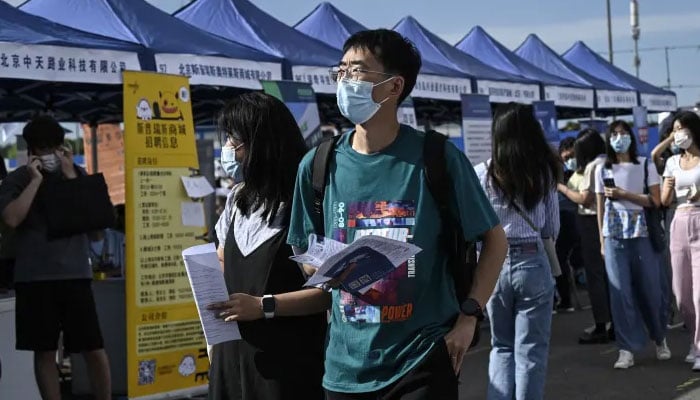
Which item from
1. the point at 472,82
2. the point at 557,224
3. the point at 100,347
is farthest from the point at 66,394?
the point at 472,82

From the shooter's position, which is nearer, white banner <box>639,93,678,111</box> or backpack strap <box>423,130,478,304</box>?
backpack strap <box>423,130,478,304</box>

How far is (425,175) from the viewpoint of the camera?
299 centimetres

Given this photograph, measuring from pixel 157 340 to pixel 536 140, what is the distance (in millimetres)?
3327

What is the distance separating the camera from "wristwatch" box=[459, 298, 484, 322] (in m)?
2.98

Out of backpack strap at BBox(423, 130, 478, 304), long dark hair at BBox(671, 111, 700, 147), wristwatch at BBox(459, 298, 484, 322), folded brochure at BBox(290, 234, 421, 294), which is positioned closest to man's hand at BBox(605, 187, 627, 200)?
long dark hair at BBox(671, 111, 700, 147)

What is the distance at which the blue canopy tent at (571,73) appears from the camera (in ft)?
68.0

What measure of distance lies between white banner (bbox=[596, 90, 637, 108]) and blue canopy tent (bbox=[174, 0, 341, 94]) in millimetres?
9619

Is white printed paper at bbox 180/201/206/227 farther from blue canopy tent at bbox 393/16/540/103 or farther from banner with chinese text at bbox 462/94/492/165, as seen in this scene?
blue canopy tent at bbox 393/16/540/103

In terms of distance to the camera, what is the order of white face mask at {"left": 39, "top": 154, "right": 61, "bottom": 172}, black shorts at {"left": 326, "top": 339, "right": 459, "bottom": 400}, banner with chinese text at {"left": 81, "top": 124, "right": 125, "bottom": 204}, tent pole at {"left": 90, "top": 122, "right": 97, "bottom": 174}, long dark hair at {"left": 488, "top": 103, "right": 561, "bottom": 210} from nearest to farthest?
black shorts at {"left": 326, "top": 339, "right": 459, "bottom": 400} < long dark hair at {"left": 488, "top": 103, "right": 561, "bottom": 210} < white face mask at {"left": 39, "top": 154, "right": 61, "bottom": 172} < tent pole at {"left": 90, "top": 122, "right": 97, "bottom": 174} < banner with chinese text at {"left": 81, "top": 124, "right": 125, "bottom": 204}

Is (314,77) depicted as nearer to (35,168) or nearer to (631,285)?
(631,285)

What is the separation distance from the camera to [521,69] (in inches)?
723

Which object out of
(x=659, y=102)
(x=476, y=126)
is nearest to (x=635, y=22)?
(x=659, y=102)

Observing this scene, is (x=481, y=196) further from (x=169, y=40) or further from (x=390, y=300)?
(x=169, y=40)

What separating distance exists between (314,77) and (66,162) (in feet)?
16.0
